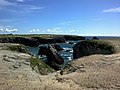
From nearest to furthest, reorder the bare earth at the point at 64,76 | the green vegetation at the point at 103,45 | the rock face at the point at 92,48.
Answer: the bare earth at the point at 64,76
the green vegetation at the point at 103,45
the rock face at the point at 92,48

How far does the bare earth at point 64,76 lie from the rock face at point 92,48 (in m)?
9.30

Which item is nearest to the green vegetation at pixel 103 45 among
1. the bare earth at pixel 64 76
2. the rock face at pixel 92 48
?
the rock face at pixel 92 48

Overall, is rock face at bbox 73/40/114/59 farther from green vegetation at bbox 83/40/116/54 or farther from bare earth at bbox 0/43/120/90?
bare earth at bbox 0/43/120/90

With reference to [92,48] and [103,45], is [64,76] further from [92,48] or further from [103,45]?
[92,48]

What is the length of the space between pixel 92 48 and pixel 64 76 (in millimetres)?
20500

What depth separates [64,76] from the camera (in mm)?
24516

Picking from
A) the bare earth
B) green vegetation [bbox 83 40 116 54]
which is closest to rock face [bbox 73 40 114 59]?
green vegetation [bbox 83 40 116 54]

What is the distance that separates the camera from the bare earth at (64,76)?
68.1ft

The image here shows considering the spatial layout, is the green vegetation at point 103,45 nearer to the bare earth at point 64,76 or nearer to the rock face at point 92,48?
the rock face at point 92,48

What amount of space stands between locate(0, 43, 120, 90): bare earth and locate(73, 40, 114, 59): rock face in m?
9.30

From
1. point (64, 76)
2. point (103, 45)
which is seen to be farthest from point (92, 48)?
point (64, 76)

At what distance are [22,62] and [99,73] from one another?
844 centimetres

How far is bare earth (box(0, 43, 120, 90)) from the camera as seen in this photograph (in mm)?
20766

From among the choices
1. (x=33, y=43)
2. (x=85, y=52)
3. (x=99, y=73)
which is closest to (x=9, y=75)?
(x=99, y=73)
